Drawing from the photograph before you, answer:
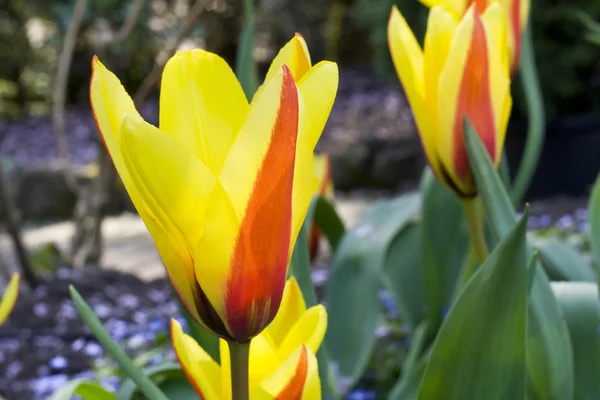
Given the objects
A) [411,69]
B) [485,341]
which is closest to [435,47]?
[411,69]

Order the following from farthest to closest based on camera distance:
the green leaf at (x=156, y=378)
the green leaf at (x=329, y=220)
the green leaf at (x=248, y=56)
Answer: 1. the green leaf at (x=329, y=220)
2. the green leaf at (x=248, y=56)
3. the green leaf at (x=156, y=378)

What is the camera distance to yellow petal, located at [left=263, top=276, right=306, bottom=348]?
20.8 inches

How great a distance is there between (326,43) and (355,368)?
7.36 meters

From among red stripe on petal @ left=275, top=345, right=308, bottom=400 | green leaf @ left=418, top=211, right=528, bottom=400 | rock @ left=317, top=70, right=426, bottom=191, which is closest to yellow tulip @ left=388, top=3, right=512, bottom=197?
green leaf @ left=418, top=211, right=528, bottom=400

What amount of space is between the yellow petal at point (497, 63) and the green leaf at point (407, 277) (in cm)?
46

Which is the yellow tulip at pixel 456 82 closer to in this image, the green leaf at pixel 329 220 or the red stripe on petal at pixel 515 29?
the red stripe on petal at pixel 515 29

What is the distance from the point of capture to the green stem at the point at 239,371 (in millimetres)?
431

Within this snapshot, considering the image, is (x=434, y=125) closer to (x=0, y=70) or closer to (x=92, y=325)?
(x=92, y=325)

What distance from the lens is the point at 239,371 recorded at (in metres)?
0.43

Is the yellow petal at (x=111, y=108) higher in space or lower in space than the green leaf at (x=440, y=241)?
higher

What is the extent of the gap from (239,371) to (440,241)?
663 mm

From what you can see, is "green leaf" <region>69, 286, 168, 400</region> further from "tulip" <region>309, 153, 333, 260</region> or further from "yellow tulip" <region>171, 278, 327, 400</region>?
"tulip" <region>309, 153, 333, 260</region>

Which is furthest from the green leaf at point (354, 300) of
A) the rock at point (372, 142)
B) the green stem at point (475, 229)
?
the rock at point (372, 142)

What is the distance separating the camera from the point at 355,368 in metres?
1.07
